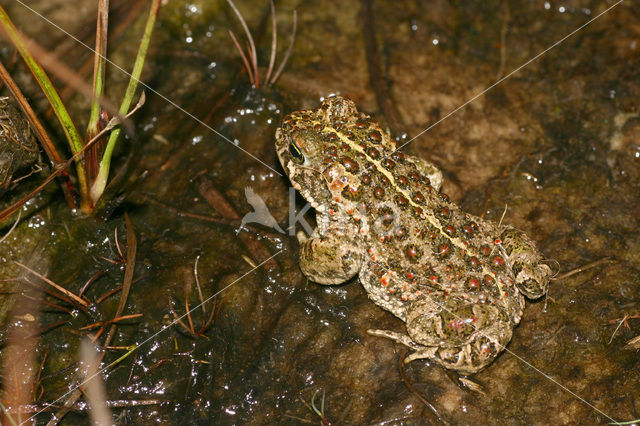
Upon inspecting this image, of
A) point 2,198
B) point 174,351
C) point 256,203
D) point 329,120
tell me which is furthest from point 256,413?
point 2,198

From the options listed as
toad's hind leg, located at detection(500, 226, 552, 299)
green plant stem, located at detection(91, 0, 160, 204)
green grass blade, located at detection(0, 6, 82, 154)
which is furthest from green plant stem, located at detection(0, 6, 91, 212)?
toad's hind leg, located at detection(500, 226, 552, 299)

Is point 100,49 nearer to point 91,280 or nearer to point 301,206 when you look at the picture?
point 91,280

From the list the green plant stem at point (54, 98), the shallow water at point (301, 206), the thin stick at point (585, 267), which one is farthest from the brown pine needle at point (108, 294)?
the thin stick at point (585, 267)

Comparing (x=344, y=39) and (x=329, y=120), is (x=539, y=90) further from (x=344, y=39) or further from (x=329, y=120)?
(x=329, y=120)

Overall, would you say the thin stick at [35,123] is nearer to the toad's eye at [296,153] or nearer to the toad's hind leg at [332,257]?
the toad's eye at [296,153]

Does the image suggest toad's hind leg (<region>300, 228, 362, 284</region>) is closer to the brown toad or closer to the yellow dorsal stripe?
the brown toad
